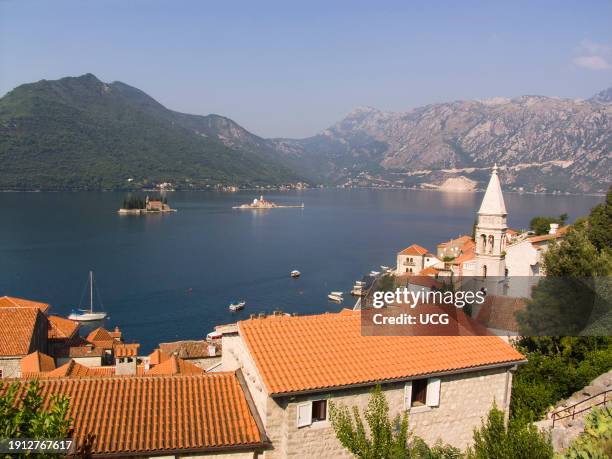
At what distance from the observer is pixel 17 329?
83.0ft

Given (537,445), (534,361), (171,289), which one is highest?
(537,445)

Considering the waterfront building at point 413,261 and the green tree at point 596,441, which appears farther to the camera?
the waterfront building at point 413,261

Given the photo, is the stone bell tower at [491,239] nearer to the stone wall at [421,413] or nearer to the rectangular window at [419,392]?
the stone wall at [421,413]

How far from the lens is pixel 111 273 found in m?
76.8

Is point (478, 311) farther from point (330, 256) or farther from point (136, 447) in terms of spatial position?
point (330, 256)

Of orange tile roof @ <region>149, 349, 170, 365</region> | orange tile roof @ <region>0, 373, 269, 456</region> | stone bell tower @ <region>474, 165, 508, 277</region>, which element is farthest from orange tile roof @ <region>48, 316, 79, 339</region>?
stone bell tower @ <region>474, 165, 508, 277</region>

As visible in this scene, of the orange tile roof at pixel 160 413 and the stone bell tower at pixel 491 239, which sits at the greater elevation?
the stone bell tower at pixel 491 239

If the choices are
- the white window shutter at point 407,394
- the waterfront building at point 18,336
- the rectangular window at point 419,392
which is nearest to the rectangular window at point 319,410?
the white window shutter at point 407,394

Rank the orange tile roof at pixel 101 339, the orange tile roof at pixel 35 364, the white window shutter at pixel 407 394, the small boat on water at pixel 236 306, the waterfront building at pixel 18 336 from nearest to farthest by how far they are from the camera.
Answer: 1. the white window shutter at pixel 407 394
2. the orange tile roof at pixel 35 364
3. the waterfront building at pixel 18 336
4. the orange tile roof at pixel 101 339
5. the small boat on water at pixel 236 306

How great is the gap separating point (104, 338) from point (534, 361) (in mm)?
29296

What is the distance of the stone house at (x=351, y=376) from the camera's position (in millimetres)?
9945

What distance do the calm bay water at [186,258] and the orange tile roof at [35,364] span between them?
80.4 ft

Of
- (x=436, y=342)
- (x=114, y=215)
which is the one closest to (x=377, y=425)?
(x=436, y=342)

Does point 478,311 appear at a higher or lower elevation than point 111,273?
higher
